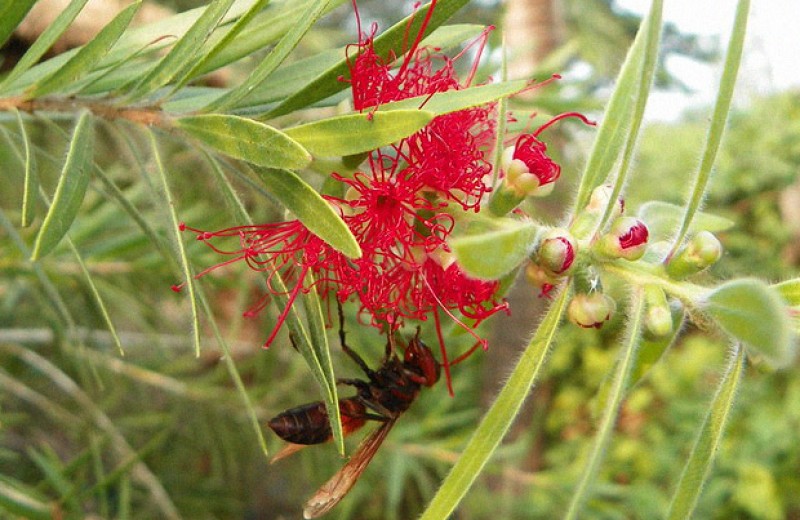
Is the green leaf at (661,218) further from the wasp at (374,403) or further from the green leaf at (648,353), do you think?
the wasp at (374,403)

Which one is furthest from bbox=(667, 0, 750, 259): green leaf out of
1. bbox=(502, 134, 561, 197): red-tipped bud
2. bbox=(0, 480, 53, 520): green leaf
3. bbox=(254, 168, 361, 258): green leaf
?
bbox=(0, 480, 53, 520): green leaf

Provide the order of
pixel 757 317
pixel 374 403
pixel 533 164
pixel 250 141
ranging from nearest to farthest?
pixel 757 317 < pixel 250 141 < pixel 533 164 < pixel 374 403

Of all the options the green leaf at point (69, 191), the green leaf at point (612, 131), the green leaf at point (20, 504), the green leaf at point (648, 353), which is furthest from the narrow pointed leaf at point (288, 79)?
the green leaf at point (20, 504)

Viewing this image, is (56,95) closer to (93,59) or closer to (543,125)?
(93,59)

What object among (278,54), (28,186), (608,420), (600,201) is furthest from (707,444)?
(28,186)

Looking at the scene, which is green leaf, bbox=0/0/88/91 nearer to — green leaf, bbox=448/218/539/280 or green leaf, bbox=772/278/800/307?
green leaf, bbox=448/218/539/280

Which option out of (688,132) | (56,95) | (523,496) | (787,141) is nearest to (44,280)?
(56,95)

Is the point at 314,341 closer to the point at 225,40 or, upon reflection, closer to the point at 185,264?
the point at 185,264
